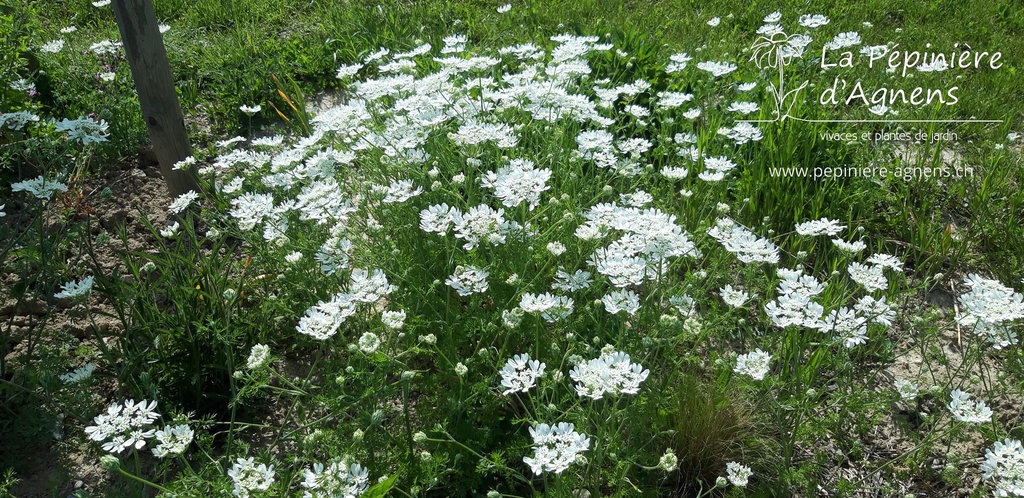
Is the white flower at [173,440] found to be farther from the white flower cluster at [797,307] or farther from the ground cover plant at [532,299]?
the white flower cluster at [797,307]

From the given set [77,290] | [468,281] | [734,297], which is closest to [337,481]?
[468,281]

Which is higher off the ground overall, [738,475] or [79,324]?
[738,475]

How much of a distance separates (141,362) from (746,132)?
2.59m

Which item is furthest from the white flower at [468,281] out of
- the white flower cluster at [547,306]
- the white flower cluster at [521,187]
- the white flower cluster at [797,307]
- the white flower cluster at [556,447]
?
the white flower cluster at [797,307]

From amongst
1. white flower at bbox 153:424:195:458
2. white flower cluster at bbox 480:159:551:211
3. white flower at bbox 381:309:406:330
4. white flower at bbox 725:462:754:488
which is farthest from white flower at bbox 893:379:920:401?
white flower at bbox 153:424:195:458

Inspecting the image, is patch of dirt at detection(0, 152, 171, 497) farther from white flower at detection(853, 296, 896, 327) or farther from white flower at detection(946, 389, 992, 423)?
white flower at detection(946, 389, 992, 423)

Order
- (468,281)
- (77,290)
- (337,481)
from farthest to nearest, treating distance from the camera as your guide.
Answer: (77,290), (468,281), (337,481)

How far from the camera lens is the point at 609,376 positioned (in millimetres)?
1866

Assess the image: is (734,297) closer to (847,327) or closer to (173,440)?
(847,327)

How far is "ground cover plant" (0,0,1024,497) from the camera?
7.00 ft

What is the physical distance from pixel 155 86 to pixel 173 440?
203cm

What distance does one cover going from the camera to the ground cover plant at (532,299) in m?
2.13

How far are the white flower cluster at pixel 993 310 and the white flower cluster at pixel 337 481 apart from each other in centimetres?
181

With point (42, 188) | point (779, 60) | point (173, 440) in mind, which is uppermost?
point (42, 188)
